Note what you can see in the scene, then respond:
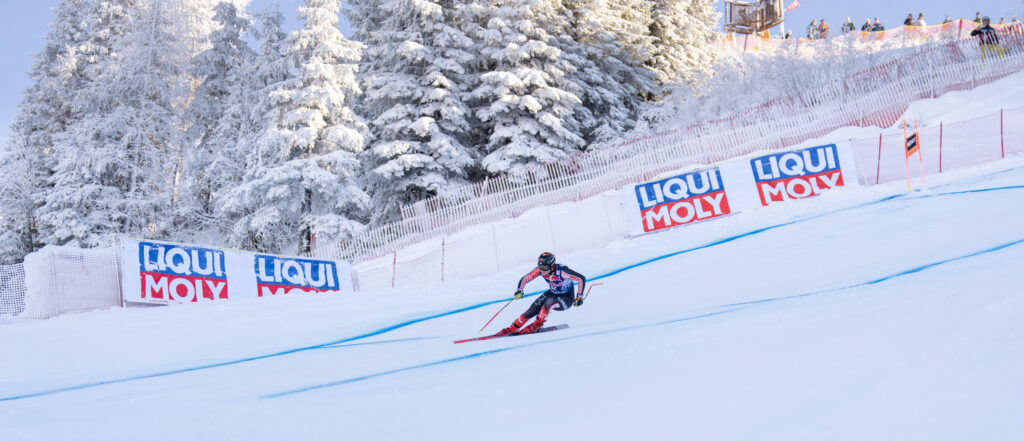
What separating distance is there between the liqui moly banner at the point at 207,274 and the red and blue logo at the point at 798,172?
40.2 feet

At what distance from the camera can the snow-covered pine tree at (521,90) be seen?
23.0m

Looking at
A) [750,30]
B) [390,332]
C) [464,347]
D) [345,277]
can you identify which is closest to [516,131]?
[345,277]

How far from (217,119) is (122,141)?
4281mm

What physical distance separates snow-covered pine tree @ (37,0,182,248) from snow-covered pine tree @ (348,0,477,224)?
33.5ft

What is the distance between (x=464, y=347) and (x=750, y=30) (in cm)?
4991

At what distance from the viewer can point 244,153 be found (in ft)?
77.8

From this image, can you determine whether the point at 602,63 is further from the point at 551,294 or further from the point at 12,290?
the point at 12,290

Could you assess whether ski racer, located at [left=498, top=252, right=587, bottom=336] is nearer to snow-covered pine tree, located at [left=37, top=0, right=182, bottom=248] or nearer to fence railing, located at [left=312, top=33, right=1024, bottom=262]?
fence railing, located at [left=312, top=33, right=1024, bottom=262]

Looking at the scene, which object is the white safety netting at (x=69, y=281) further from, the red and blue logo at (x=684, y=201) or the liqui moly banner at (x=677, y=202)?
the red and blue logo at (x=684, y=201)

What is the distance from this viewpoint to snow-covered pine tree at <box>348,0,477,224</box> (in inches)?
891

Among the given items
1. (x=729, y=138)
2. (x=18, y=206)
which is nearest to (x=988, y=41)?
(x=729, y=138)

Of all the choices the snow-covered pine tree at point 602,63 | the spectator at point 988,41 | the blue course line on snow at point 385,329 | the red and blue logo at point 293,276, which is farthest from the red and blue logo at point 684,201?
the spectator at point 988,41

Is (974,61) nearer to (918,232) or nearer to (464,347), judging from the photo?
(918,232)

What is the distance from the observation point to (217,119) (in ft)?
99.2
